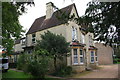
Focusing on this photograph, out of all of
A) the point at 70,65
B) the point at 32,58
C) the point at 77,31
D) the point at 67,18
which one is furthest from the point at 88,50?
the point at 67,18

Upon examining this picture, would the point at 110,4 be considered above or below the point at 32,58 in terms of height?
above

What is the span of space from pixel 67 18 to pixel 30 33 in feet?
58.2

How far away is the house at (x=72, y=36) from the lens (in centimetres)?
2020

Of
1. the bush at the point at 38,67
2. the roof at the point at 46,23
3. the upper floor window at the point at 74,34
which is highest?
the roof at the point at 46,23

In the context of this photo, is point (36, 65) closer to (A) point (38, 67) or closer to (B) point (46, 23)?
(A) point (38, 67)

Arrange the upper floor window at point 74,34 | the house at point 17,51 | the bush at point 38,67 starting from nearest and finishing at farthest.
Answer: the bush at point 38,67, the upper floor window at point 74,34, the house at point 17,51

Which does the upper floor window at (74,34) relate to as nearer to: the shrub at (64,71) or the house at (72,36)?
the house at (72,36)

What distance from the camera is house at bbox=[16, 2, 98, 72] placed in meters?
20.2

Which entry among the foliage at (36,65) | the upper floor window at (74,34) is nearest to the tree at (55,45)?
the foliage at (36,65)

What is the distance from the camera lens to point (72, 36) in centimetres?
2166

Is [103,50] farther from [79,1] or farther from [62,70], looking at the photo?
[79,1]

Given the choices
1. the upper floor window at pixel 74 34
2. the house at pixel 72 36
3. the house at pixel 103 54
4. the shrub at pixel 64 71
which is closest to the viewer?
the shrub at pixel 64 71

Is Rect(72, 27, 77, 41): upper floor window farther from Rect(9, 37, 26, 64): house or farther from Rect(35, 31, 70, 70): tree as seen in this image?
Rect(9, 37, 26, 64): house

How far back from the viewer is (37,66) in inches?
493
